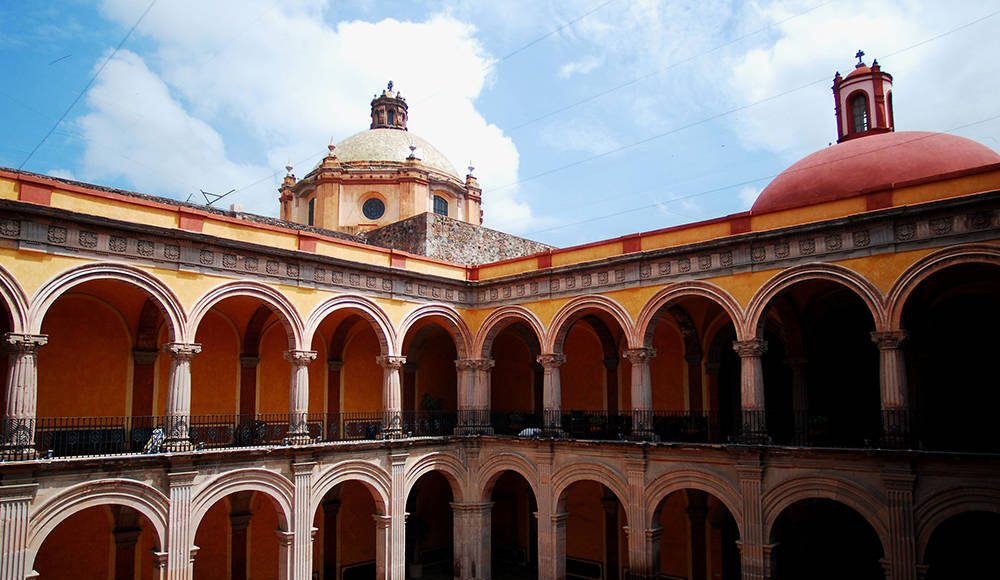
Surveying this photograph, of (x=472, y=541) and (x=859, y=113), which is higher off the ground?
(x=859, y=113)

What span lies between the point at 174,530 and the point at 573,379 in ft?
33.7

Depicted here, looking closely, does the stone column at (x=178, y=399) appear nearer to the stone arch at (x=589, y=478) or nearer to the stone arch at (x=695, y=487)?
the stone arch at (x=589, y=478)

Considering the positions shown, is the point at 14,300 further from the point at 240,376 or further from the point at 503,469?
the point at 503,469

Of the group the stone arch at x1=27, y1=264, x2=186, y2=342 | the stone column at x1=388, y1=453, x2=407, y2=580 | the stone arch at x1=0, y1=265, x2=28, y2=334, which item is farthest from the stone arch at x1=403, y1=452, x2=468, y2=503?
the stone arch at x1=0, y1=265, x2=28, y2=334

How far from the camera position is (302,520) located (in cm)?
1480

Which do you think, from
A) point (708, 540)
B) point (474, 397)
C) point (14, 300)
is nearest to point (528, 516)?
point (474, 397)

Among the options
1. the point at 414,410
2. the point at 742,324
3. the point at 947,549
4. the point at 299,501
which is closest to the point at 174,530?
the point at 299,501

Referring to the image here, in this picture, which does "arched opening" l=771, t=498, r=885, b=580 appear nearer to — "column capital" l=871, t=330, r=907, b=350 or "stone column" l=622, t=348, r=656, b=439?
"stone column" l=622, t=348, r=656, b=439

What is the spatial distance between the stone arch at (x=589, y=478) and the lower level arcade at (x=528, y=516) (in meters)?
0.03

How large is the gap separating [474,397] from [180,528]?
7370mm

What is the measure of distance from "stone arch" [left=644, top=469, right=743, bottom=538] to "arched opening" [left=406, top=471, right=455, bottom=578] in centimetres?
715

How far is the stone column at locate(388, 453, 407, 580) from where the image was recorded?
1623 centimetres

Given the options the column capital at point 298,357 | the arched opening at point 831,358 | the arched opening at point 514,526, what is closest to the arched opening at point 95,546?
the column capital at point 298,357

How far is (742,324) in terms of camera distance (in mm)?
13766
